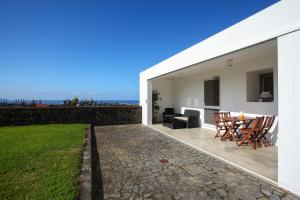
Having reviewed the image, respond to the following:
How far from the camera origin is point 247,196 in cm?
271

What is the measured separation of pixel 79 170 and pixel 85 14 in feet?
23.5

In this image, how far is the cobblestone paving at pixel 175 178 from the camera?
2799 millimetres

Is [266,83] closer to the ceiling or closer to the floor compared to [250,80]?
closer to the floor

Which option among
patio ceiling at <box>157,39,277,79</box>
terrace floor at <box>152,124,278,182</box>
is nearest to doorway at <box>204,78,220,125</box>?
patio ceiling at <box>157,39,277,79</box>

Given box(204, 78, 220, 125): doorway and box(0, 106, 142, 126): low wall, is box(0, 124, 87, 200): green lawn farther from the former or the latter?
box(204, 78, 220, 125): doorway

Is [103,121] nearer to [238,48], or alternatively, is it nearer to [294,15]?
[238,48]

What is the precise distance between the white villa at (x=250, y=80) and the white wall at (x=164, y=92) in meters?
0.07

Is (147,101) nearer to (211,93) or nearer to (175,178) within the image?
(211,93)

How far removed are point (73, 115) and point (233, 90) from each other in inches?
346

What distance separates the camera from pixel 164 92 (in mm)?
12078

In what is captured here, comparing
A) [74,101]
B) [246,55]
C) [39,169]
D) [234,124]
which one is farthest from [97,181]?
[74,101]

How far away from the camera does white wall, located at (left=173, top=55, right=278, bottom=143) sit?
19.0ft

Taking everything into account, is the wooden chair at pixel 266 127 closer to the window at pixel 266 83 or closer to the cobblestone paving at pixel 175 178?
the window at pixel 266 83

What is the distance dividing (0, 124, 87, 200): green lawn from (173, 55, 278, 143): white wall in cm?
602
